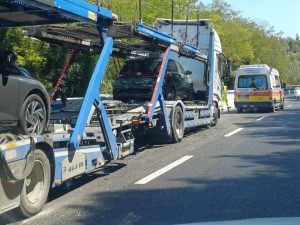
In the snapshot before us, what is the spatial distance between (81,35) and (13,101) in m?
4.54

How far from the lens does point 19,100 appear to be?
6.69 m

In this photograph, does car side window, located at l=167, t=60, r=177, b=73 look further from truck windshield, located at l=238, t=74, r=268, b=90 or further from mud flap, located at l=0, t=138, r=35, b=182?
truck windshield, located at l=238, t=74, r=268, b=90

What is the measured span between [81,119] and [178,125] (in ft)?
19.4

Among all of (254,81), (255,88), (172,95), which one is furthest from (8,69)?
(254,81)

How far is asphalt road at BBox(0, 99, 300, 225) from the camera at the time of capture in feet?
20.2

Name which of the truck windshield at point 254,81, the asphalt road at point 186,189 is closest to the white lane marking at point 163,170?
the asphalt road at point 186,189

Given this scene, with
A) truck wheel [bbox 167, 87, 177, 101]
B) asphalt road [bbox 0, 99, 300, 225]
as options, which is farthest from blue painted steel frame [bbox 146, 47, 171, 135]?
truck wheel [bbox 167, 87, 177, 101]

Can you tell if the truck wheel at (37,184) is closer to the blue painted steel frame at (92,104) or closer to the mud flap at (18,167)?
the mud flap at (18,167)

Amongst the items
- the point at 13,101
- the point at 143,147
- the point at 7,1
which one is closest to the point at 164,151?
the point at 143,147

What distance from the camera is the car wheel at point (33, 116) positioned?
674 centimetres

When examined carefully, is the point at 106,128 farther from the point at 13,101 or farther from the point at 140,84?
the point at 140,84

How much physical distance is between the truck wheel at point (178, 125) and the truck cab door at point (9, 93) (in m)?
6.62

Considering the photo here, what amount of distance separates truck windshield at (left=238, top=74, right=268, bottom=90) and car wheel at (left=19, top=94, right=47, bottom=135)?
71.1ft

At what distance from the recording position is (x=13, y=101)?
6.58 metres
